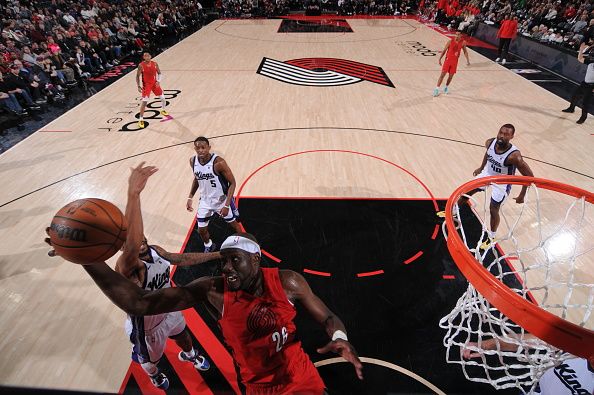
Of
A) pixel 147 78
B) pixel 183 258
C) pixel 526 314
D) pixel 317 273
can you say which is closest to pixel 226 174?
pixel 183 258

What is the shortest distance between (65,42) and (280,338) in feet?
43.0

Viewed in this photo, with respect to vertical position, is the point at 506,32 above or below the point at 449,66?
above

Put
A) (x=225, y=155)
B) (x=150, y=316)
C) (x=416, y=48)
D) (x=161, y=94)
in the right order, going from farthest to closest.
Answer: (x=416, y=48)
(x=161, y=94)
(x=225, y=155)
(x=150, y=316)

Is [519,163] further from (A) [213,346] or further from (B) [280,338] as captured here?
(A) [213,346]

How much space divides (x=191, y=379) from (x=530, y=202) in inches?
212

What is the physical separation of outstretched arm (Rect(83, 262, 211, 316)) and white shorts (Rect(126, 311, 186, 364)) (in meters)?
0.71

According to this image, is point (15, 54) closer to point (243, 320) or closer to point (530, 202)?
point (243, 320)

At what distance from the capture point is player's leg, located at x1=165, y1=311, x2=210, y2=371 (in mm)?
2865

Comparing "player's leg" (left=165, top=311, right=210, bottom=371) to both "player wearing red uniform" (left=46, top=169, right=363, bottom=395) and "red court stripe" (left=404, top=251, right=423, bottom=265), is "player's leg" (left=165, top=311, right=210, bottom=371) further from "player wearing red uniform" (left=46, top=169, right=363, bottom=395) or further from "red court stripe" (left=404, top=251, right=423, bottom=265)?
"red court stripe" (left=404, top=251, right=423, bottom=265)

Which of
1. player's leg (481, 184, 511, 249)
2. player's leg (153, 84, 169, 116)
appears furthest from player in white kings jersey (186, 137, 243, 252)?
player's leg (153, 84, 169, 116)

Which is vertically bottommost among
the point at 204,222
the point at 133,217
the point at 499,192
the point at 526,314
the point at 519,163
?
the point at 204,222

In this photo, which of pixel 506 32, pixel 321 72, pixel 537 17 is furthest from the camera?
pixel 537 17

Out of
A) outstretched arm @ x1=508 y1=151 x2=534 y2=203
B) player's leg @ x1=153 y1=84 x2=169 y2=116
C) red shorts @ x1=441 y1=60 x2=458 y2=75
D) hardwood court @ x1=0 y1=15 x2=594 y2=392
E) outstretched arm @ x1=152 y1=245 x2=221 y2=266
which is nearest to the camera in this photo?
outstretched arm @ x1=152 y1=245 x2=221 y2=266

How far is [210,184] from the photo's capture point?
4.18m
